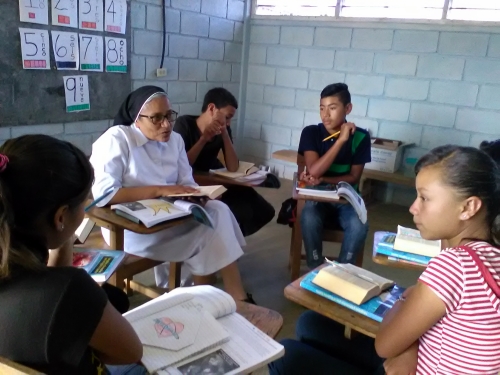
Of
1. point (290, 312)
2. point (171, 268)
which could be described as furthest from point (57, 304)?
point (290, 312)

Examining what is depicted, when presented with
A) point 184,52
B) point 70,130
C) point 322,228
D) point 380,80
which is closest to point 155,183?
point 322,228

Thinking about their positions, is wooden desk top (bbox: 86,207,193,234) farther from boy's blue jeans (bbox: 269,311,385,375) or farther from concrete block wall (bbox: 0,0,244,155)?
concrete block wall (bbox: 0,0,244,155)

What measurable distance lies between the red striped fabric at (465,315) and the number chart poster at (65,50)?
3017 millimetres

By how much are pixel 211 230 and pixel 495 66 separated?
2957mm

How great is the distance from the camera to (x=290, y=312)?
246 cm

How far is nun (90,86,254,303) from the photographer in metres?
2.15

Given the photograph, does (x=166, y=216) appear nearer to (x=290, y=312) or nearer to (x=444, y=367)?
(x=290, y=312)

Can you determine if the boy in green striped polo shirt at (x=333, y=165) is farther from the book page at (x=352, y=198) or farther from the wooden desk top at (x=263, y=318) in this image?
the wooden desk top at (x=263, y=318)

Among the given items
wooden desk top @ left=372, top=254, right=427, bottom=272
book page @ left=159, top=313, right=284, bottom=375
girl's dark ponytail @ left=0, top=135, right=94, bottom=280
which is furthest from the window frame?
girl's dark ponytail @ left=0, top=135, right=94, bottom=280

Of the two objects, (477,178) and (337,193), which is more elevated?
(477,178)

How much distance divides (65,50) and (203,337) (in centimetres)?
284

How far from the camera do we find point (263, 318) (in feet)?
4.01

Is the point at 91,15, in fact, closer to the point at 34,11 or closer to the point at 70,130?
the point at 34,11

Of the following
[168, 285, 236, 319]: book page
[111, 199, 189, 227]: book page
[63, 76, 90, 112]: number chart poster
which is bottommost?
[111, 199, 189, 227]: book page
